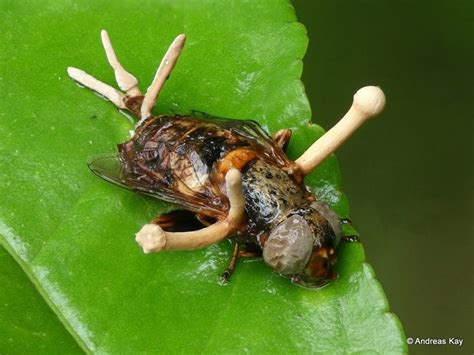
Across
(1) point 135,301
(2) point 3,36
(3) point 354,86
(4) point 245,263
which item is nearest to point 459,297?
(3) point 354,86

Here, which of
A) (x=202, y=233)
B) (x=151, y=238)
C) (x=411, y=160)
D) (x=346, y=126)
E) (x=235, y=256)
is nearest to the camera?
(x=151, y=238)

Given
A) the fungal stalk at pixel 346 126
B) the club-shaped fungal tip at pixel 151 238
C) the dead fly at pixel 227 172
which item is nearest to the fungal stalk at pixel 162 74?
the dead fly at pixel 227 172

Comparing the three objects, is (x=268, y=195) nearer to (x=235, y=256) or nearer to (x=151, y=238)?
(x=235, y=256)

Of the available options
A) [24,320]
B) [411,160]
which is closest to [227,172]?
[24,320]

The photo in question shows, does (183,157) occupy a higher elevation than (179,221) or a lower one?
higher

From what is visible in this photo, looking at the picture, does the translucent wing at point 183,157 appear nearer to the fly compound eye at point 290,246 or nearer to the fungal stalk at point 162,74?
the fungal stalk at point 162,74

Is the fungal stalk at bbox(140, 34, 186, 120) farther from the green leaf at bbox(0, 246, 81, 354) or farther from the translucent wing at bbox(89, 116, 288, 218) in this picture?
the green leaf at bbox(0, 246, 81, 354)

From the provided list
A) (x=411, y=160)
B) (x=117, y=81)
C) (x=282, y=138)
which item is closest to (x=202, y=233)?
(x=282, y=138)

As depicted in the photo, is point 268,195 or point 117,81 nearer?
point 268,195

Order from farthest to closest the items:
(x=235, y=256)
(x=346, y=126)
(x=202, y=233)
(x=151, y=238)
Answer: (x=235, y=256)
(x=346, y=126)
(x=202, y=233)
(x=151, y=238)

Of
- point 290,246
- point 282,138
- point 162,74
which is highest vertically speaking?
point 162,74
